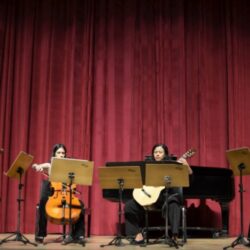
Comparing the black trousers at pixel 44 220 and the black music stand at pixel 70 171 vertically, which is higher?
the black music stand at pixel 70 171

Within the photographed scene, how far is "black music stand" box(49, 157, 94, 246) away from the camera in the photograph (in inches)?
225

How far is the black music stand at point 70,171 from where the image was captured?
5723 mm

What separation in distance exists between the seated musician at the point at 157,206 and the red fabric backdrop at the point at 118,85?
129 cm

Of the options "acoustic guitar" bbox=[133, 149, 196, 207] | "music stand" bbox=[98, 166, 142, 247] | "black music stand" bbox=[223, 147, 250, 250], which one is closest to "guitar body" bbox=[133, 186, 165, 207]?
"acoustic guitar" bbox=[133, 149, 196, 207]

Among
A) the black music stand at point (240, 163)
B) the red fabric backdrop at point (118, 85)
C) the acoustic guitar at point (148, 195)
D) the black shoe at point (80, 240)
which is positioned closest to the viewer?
the black music stand at point (240, 163)

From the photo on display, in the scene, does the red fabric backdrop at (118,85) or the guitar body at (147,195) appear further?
the red fabric backdrop at (118,85)

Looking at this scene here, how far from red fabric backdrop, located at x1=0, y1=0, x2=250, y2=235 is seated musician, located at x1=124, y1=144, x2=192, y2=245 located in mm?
1290

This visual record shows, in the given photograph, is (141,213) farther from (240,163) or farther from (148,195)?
(240,163)

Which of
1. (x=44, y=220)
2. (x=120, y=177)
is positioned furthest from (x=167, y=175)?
(x=44, y=220)

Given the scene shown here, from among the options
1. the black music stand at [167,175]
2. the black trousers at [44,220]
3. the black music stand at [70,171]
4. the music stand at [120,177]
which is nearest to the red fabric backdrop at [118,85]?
the black trousers at [44,220]

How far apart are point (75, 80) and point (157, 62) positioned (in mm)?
1319

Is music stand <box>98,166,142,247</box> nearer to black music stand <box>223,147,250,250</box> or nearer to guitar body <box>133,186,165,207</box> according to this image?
guitar body <box>133,186,165,207</box>

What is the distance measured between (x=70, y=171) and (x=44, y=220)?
0.93 metres

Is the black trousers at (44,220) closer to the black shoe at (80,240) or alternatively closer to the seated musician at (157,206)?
the black shoe at (80,240)
